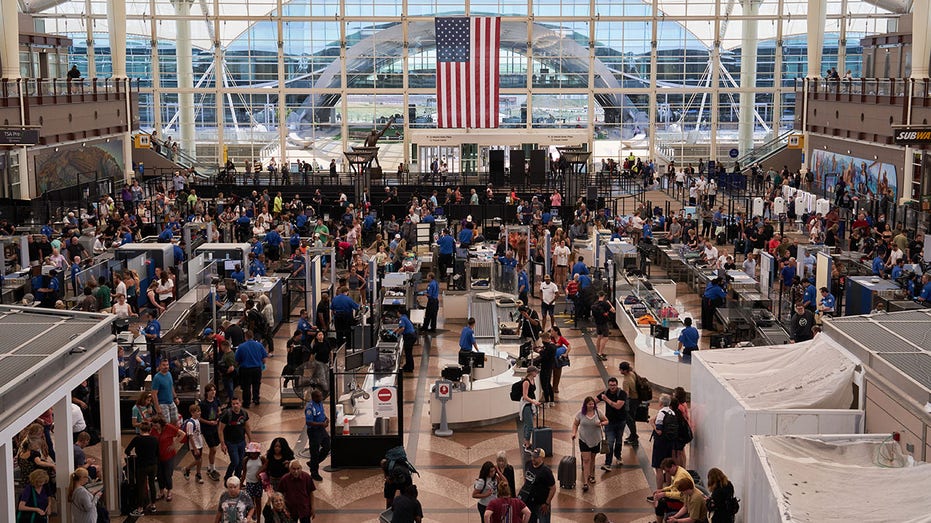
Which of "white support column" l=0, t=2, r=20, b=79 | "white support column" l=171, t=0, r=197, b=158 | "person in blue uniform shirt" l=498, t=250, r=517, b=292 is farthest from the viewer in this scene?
"white support column" l=171, t=0, r=197, b=158

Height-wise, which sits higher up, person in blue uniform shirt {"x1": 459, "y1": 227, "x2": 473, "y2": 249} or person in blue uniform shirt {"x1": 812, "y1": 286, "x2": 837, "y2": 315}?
person in blue uniform shirt {"x1": 459, "y1": 227, "x2": 473, "y2": 249}

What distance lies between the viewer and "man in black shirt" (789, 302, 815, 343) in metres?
19.1

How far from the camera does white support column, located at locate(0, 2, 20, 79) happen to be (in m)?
35.3

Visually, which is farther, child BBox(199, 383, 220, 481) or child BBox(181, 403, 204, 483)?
child BBox(199, 383, 220, 481)

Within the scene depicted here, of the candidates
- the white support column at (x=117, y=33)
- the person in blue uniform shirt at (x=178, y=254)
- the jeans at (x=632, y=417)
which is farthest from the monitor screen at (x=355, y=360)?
the white support column at (x=117, y=33)

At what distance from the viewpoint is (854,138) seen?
39.3 m

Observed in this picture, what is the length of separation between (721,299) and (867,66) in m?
29.6

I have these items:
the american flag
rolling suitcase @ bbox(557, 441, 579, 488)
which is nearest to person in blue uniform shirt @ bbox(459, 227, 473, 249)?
the american flag

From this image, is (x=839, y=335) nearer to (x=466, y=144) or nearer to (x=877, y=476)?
(x=877, y=476)

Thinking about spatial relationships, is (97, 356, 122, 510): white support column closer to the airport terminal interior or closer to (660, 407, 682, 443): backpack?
the airport terminal interior

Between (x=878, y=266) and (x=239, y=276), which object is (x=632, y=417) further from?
(x=878, y=266)

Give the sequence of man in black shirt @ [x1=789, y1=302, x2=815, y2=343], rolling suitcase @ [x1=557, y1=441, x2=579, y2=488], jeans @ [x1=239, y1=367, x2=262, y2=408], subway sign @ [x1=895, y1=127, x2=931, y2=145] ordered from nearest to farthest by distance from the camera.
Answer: rolling suitcase @ [x1=557, y1=441, x2=579, y2=488] < jeans @ [x1=239, y1=367, x2=262, y2=408] < man in black shirt @ [x1=789, y1=302, x2=815, y2=343] < subway sign @ [x1=895, y1=127, x2=931, y2=145]

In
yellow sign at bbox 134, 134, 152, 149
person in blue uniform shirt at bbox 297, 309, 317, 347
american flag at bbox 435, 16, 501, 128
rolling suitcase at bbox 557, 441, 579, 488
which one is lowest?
rolling suitcase at bbox 557, 441, 579, 488

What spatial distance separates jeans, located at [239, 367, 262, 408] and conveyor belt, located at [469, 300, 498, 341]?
3872 mm
